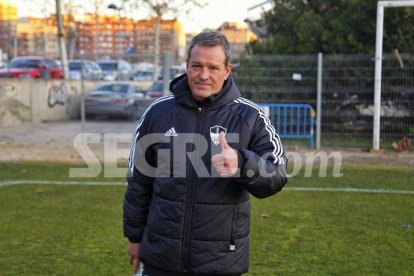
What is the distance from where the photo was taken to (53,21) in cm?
3450

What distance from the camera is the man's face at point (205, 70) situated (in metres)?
3.05

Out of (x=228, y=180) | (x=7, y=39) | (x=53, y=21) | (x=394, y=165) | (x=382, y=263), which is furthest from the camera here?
(x=7, y=39)

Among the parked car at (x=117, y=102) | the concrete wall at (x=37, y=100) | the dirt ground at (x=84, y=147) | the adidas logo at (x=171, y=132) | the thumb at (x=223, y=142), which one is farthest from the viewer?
the concrete wall at (x=37, y=100)

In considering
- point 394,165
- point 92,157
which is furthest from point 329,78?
point 92,157

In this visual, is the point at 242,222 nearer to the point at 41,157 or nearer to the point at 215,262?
the point at 215,262

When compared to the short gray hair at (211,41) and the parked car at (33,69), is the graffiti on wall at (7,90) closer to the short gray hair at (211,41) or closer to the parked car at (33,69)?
the parked car at (33,69)

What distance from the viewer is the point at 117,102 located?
16.2 m

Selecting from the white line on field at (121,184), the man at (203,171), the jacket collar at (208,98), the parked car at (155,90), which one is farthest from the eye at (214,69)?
the parked car at (155,90)

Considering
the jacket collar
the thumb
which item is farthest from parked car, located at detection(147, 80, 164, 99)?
the thumb

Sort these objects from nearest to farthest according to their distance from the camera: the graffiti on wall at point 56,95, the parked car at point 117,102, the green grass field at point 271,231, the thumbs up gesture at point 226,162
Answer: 1. the thumbs up gesture at point 226,162
2. the green grass field at point 271,231
3. the parked car at point 117,102
4. the graffiti on wall at point 56,95

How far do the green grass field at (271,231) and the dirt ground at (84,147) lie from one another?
127 inches

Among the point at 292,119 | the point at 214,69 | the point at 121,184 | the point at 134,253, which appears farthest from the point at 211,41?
the point at 292,119

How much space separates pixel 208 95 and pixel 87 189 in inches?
273

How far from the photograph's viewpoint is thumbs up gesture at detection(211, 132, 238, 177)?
272 cm
